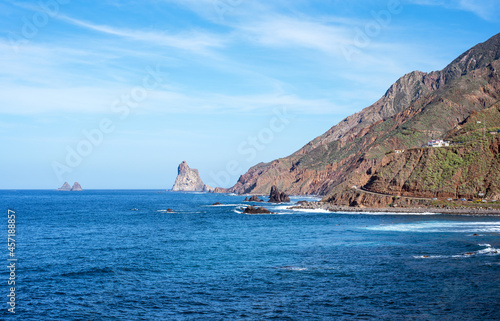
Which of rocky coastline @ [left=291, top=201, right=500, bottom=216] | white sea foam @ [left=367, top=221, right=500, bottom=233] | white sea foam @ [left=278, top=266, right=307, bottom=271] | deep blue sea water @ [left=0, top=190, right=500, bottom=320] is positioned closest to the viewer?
deep blue sea water @ [left=0, top=190, right=500, bottom=320]

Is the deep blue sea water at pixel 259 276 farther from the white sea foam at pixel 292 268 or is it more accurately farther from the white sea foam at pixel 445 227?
the white sea foam at pixel 445 227

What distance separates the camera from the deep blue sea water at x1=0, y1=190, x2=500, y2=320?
115ft

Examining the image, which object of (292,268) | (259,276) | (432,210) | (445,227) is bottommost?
(259,276)

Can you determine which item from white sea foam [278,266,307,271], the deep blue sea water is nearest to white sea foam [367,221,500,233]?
the deep blue sea water

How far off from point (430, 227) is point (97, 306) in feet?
238

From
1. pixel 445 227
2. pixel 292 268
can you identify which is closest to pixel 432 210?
pixel 445 227

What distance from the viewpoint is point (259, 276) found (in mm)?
46594

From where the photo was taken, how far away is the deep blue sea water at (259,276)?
35.2m

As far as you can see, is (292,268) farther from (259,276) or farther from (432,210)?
(432,210)

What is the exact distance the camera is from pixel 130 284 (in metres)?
43.7

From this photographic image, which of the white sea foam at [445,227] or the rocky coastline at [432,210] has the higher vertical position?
the rocky coastline at [432,210]

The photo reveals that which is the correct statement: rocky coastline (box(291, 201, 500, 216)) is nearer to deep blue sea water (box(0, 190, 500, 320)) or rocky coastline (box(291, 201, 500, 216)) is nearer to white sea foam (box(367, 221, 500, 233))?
white sea foam (box(367, 221, 500, 233))

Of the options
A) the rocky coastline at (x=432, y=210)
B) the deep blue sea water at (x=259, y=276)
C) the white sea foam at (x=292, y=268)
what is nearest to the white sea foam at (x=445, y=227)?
the deep blue sea water at (x=259, y=276)

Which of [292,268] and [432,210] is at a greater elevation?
[432,210]
